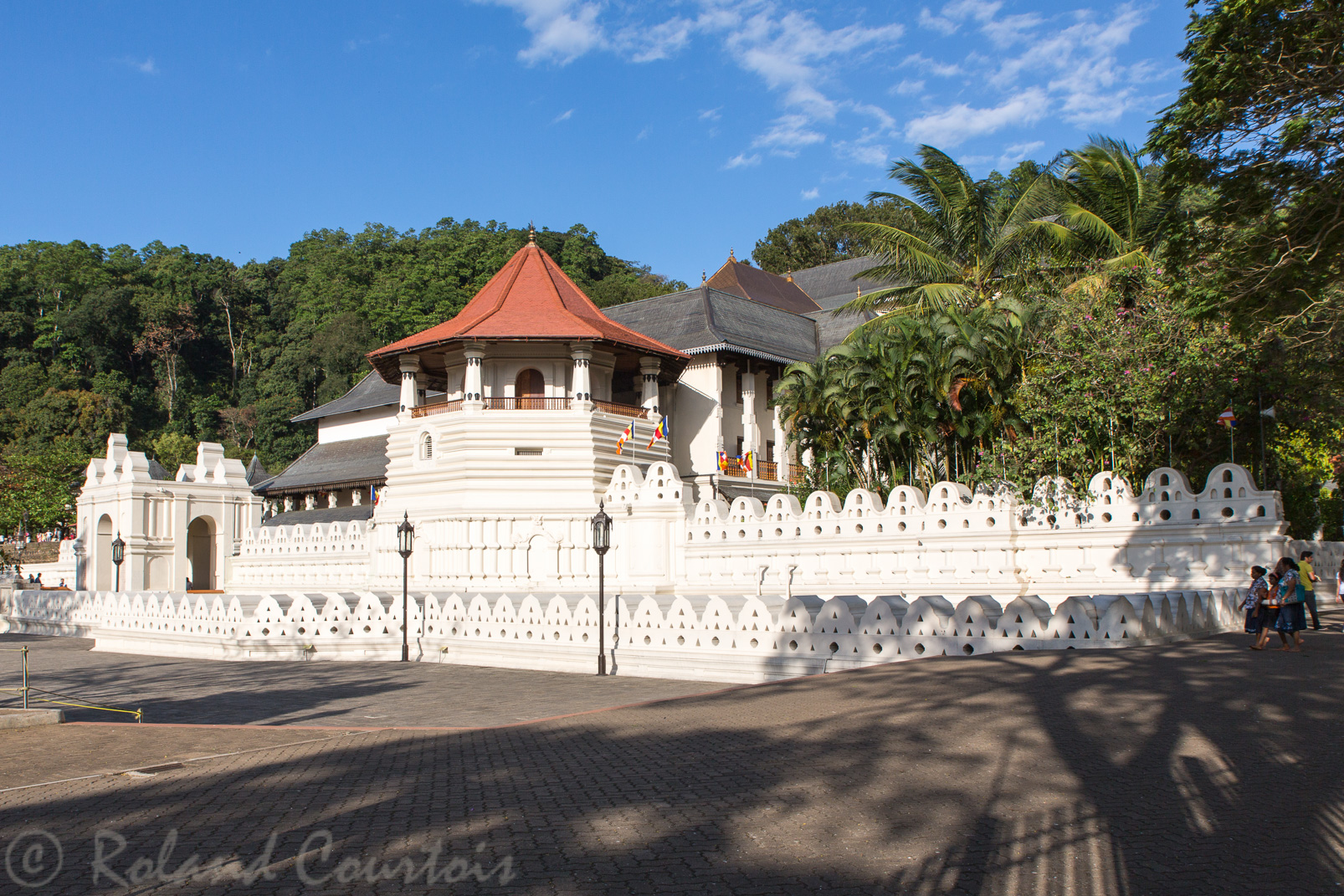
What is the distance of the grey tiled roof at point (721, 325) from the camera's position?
1490 inches

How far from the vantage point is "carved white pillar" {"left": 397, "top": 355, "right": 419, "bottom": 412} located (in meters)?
33.4

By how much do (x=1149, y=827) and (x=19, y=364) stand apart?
7836cm

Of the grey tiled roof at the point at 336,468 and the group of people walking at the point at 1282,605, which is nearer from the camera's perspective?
the group of people walking at the point at 1282,605

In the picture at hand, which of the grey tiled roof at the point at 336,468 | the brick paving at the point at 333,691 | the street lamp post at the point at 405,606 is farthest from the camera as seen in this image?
the grey tiled roof at the point at 336,468

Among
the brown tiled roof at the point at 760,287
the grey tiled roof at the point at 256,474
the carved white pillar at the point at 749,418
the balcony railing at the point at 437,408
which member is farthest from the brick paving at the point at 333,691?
the brown tiled roof at the point at 760,287

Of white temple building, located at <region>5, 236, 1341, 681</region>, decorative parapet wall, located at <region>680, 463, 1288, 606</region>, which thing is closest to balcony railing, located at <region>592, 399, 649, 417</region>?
white temple building, located at <region>5, 236, 1341, 681</region>

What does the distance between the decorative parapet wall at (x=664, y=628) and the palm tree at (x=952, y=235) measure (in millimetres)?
11795

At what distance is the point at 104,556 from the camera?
3575 cm

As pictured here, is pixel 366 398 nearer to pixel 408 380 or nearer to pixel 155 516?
pixel 155 516

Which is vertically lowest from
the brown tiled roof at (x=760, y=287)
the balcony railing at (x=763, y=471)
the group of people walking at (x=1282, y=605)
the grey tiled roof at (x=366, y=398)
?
the group of people walking at (x=1282, y=605)

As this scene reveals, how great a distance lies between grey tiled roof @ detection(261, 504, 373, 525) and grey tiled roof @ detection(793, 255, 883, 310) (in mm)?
26347

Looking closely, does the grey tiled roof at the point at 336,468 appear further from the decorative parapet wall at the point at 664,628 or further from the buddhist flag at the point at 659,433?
the decorative parapet wall at the point at 664,628

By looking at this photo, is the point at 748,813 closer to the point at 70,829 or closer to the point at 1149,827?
the point at 1149,827

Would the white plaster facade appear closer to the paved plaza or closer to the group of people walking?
the paved plaza
